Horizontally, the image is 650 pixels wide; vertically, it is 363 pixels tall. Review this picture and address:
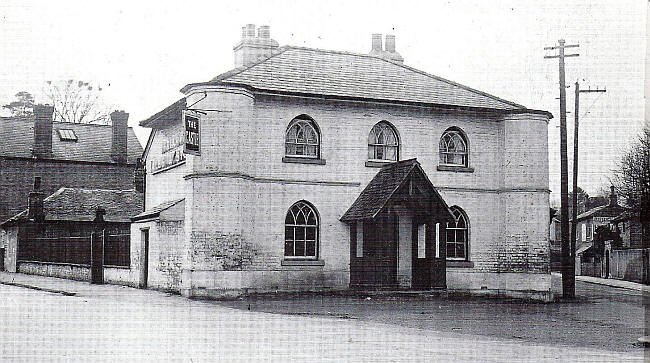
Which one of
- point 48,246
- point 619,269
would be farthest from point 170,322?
point 619,269

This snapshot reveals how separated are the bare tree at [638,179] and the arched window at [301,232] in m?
20.8

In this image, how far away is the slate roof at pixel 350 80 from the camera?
24109 millimetres

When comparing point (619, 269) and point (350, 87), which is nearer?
point (350, 87)

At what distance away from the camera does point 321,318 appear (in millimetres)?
17000

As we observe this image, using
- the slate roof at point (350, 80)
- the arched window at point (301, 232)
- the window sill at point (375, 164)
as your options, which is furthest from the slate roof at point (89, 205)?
the window sill at point (375, 164)

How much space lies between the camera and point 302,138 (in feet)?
79.6

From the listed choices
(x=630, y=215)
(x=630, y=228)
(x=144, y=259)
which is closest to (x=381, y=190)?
(x=144, y=259)

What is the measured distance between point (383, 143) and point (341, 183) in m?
2.04

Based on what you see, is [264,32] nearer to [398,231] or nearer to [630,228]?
[398,231]

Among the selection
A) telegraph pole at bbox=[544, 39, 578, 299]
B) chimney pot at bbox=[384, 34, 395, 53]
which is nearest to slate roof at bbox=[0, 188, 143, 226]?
chimney pot at bbox=[384, 34, 395, 53]

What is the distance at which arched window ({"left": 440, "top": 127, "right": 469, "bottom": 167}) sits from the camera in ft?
86.0

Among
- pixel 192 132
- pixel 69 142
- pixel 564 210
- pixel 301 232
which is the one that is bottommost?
pixel 301 232

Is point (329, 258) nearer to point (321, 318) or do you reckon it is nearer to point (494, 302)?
point (494, 302)

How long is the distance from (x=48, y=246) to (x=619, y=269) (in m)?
31.9
